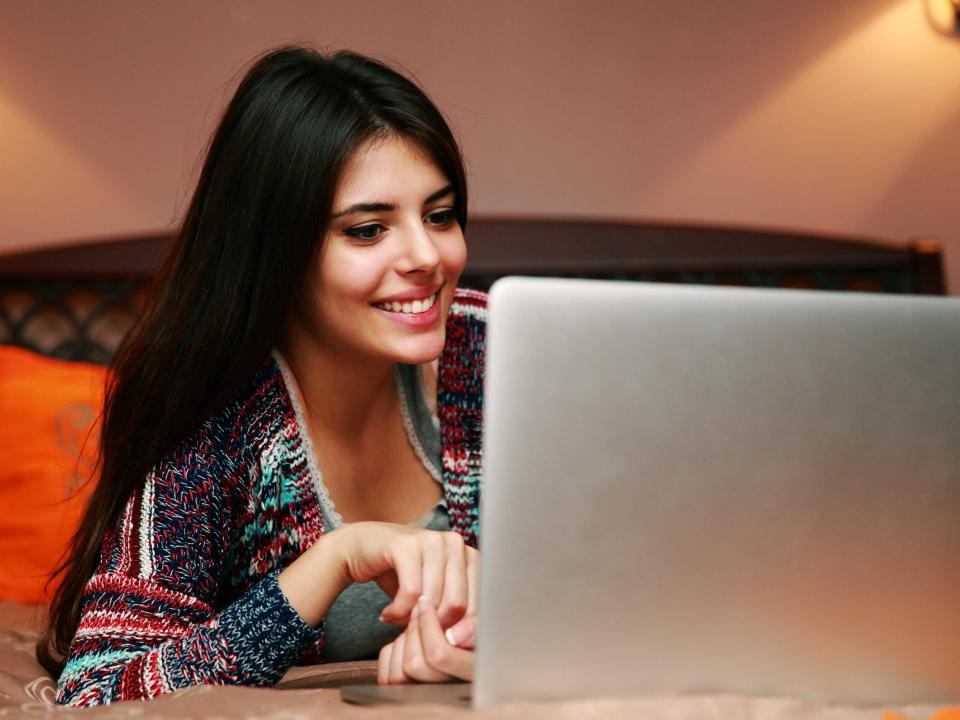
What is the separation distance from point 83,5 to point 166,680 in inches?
70.1

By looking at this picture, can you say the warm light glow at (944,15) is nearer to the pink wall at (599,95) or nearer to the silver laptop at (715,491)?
the pink wall at (599,95)

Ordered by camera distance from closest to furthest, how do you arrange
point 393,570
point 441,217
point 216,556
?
point 393,570
point 216,556
point 441,217

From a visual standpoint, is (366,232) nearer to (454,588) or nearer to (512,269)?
(454,588)

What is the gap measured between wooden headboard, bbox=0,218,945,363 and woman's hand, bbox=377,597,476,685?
4.37 ft

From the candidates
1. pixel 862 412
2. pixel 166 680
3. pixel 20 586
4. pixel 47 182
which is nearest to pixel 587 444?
pixel 862 412

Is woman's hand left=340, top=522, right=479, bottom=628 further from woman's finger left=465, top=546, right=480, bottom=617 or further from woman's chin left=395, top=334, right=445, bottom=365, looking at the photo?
woman's chin left=395, top=334, right=445, bottom=365

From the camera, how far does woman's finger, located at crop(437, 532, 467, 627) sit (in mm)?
968

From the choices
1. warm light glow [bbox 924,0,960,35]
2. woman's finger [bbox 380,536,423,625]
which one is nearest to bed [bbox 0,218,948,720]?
warm light glow [bbox 924,0,960,35]

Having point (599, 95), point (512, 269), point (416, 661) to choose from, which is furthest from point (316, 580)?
point (599, 95)

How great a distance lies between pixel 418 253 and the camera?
1.23 meters

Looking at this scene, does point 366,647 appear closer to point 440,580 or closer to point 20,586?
point 440,580

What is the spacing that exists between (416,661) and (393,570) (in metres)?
0.14

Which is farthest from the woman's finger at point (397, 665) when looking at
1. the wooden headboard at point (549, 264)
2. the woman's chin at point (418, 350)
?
the wooden headboard at point (549, 264)

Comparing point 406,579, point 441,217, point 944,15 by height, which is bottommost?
point 406,579
